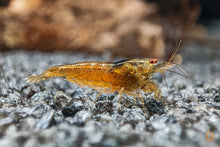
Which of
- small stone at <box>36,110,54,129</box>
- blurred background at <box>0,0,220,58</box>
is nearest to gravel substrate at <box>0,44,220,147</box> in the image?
small stone at <box>36,110,54,129</box>

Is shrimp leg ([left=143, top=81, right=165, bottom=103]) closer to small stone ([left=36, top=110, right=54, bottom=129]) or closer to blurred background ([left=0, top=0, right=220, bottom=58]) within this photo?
small stone ([left=36, top=110, right=54, bottom=129])

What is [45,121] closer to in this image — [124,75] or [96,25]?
[124,75]

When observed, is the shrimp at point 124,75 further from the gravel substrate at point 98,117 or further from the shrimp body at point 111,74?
the gravel substrate at point 98,117

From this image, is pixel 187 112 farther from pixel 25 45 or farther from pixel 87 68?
pixel 25 45

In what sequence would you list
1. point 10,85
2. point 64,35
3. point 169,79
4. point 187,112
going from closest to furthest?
point 187,112 < point 10,85 < point 169,79 < point 64,35

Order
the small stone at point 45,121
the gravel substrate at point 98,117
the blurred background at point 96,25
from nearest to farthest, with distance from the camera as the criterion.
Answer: the gravel substrate at point 98,117
the small stone at point 45,121
the blurred background at point 96,25

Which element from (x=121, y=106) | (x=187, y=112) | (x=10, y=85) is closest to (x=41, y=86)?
(x=10, y=85)

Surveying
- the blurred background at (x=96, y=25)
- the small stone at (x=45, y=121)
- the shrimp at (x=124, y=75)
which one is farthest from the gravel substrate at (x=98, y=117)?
the blurred background at (x=96, y=25)

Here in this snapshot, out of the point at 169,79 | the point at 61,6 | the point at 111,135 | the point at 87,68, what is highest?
the point at 61,6
